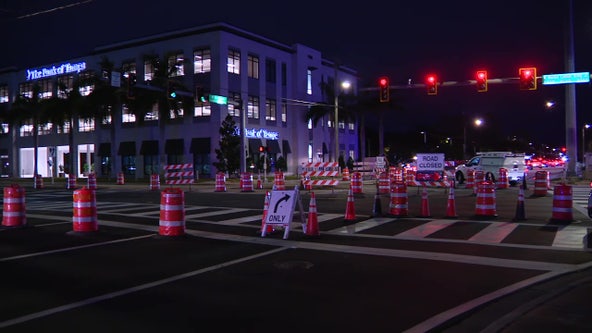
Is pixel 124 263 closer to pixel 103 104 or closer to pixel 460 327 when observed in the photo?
pixel 460 327

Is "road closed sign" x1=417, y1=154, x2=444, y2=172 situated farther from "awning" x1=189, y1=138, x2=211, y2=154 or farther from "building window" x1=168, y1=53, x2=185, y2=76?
"awning" x1=189, y1=138, x2=211, y2=154

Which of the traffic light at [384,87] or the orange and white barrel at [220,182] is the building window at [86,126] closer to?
the orange and white barrel at [220,182]

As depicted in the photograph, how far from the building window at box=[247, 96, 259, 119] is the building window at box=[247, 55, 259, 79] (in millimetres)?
2386

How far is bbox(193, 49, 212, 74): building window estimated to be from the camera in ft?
167

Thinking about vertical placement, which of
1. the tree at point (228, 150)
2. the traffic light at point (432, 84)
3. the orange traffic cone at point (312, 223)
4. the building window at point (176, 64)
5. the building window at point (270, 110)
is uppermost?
→ the building window at point (176, 64)

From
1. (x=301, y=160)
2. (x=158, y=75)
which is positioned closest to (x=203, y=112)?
(x=158, y=75)

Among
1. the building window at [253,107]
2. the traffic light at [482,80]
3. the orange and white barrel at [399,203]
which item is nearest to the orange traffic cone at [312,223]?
the orange and white barrel at [399,203]

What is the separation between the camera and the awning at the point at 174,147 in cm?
5196

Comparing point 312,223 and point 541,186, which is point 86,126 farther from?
point 312,223

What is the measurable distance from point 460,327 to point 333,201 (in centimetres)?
1574

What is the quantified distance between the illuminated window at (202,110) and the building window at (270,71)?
885 centimetres

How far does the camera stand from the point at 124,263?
9211mm

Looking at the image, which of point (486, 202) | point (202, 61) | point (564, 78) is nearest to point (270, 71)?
point (202, 61)

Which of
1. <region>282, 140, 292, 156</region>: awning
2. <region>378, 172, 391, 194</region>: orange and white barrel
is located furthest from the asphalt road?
<region>282, 140, 292, 156</region>: awning
